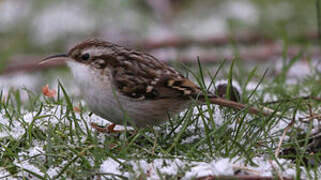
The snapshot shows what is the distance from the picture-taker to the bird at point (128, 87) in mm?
3838

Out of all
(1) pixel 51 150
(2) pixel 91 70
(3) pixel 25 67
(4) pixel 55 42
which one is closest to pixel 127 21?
(4) pixel 55 42

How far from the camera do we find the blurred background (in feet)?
28.7

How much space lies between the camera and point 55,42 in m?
10.3

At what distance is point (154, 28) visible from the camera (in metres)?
11.1

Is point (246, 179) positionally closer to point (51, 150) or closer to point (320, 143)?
point (320, 143)

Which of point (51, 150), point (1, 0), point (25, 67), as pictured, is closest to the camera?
point (51, 150)

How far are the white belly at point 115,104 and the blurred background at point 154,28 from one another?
4135mm

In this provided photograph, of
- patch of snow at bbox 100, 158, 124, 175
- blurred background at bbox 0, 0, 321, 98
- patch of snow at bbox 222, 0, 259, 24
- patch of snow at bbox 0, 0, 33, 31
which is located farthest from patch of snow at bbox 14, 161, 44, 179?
patch of snow at bbox 0, 0, 33, 31

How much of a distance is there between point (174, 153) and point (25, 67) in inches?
200

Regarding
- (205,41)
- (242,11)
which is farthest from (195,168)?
(242,11)

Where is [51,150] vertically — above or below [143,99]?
below

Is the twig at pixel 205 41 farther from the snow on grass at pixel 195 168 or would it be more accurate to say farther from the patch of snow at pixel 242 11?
the snow on grass at pixel 195 168

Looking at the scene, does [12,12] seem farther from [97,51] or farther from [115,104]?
[115,104]

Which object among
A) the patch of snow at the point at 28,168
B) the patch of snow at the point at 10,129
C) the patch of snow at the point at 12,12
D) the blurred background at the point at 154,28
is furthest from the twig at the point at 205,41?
the patch of snow at the point at 28,168
